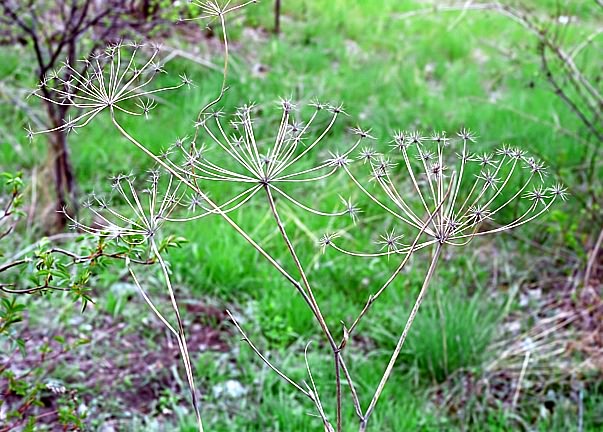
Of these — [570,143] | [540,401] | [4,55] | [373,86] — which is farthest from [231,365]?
[4,55]

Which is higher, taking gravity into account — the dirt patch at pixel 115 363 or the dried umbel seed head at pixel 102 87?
the dried umbel seed head at pixel 102 87

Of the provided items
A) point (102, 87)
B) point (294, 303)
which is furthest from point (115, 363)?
point (102, 87)

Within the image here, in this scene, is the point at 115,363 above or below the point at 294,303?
below

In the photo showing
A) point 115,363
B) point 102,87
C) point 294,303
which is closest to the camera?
point 102,87

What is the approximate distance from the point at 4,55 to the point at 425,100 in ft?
10.7

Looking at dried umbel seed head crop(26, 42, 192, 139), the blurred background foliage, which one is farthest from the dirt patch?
dried umbel seed head crop(26, 42, 192, 139)

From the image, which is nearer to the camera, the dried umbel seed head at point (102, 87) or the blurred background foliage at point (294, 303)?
the dried umbel seed head at point (102, 87)

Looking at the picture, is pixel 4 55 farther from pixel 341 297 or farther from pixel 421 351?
pixel 421 351

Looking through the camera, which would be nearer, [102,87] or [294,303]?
[102,87]

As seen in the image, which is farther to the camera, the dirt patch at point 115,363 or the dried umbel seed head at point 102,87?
the dirt patch at point 115,363

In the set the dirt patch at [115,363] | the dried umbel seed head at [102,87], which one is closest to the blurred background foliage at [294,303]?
the dirt patch at [115,363]

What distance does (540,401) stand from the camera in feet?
10.7

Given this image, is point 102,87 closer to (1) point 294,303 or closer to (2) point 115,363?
(2) point 115,363

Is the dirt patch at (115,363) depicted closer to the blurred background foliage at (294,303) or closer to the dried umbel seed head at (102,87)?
the blurred background foliage at (294,303)
